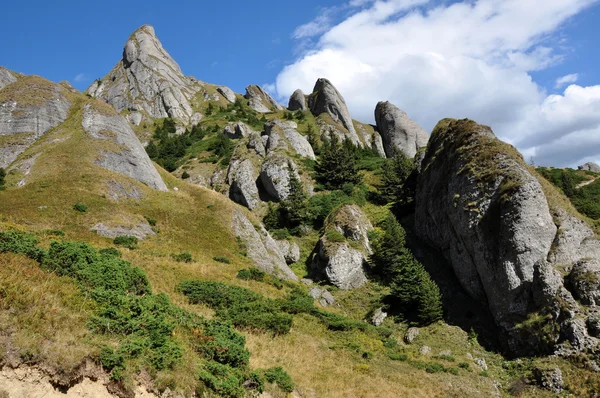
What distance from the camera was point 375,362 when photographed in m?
20.9

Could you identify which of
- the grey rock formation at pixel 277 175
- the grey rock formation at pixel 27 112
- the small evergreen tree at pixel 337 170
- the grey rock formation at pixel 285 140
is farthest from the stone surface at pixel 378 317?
the grey rock formation at pixel 27 112

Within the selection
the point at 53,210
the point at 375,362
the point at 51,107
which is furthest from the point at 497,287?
the point at 51,107

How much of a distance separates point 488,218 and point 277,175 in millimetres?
38866

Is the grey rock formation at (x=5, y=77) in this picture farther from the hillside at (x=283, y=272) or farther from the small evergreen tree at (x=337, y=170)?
the small evergreen tree at (x=337, y=170)

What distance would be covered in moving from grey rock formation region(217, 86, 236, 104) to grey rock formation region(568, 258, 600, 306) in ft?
460

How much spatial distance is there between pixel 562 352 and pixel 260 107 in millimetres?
136723

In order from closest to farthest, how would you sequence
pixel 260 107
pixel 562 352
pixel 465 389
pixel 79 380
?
pixel 79 380
pixel 465 389
pixel 562 352
pixel 260 107

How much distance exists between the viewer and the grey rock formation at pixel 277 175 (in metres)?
63.9

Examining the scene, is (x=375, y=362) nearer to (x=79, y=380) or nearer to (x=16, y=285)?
(x=79, y=380)

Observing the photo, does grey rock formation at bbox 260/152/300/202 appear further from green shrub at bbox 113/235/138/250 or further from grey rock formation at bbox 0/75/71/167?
grey rock formation at bbox 0/75/71/167

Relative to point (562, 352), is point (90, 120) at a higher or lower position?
higher

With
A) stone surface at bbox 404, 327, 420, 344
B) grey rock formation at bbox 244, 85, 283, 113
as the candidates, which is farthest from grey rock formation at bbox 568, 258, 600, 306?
grey rock formation at bbox 244, 85, 283, 113

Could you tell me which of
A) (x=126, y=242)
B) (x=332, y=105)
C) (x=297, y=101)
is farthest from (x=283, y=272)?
(x=297, y=101)

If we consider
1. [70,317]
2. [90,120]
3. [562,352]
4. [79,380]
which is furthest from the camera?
[90,120]
